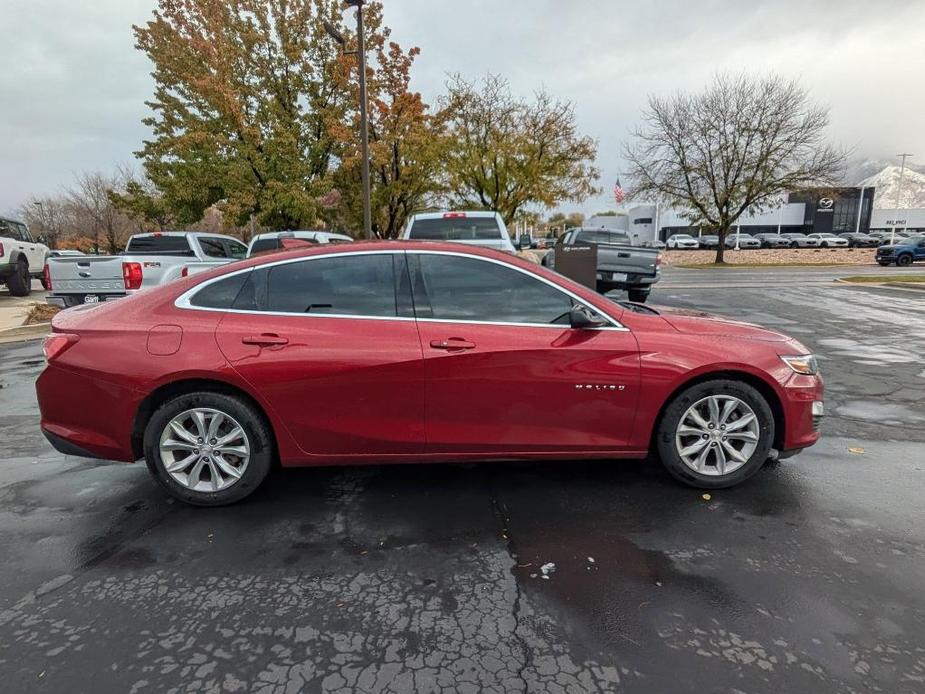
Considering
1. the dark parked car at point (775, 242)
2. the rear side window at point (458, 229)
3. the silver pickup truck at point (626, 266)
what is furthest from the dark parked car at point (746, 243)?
the rear side window at point (458, 229)

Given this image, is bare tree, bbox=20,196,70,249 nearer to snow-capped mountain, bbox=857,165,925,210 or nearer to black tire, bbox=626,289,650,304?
black tire, bbox=626,289,650,304

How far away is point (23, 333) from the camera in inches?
395

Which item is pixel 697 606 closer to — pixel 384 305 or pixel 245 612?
pixel 245 612

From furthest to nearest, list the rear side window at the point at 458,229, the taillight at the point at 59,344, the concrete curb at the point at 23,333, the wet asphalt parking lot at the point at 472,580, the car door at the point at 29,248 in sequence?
1. the car door at the point at 29,248
2. the concrete curb at the point at 23,333
3. the rear side window at the point at 458,229
4. the taillight at the point at 59,344
5. the wet asphalt parking lot at the point at 472,580

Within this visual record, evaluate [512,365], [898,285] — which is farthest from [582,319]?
[898,285]

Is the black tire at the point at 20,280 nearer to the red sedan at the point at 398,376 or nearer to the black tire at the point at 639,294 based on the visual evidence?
the red sedan at the point at 398,376

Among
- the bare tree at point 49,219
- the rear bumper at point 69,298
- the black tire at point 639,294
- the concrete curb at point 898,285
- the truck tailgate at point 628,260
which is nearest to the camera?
the rear bumper at point 69,298

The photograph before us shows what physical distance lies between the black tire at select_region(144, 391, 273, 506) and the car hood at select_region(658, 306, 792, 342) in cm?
270

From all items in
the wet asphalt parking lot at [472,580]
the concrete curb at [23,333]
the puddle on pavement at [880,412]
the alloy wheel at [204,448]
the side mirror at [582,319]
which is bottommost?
the puddle on pavement at [880,412]

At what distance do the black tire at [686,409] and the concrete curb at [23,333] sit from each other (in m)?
10.8

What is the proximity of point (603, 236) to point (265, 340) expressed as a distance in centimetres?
1413

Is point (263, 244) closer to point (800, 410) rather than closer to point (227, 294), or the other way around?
point (227, 294)

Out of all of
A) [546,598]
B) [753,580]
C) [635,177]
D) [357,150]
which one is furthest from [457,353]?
[635,177]

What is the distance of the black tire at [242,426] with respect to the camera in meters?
3.29
